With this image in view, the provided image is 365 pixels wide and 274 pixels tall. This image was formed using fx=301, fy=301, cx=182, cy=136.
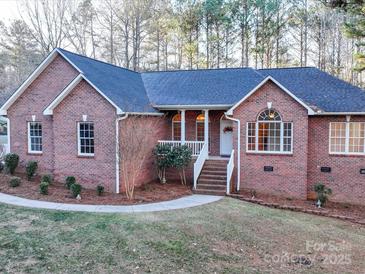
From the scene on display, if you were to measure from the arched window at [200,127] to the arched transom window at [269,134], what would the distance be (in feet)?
11.3

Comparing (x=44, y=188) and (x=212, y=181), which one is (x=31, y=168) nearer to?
(x=44, y=188)

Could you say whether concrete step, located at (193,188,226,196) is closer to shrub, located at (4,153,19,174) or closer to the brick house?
the brick house

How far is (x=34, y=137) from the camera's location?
15.4 metres

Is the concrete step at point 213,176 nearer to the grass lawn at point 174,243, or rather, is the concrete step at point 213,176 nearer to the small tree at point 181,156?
the small tree at point 181,156

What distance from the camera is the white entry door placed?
16.6 m

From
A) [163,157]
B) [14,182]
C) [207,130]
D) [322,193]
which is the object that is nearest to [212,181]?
[163,157]

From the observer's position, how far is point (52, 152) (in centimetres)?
1494

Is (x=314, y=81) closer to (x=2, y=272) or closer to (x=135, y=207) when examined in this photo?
(x=135, y=207)

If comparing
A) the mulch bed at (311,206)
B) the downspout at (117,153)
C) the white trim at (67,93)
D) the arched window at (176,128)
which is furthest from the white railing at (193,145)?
the white trim at (67,93)

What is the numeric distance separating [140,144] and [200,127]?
510 cm

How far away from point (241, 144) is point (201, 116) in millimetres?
3590

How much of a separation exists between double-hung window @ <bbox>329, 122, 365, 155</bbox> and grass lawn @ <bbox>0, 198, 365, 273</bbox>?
14.6 ft

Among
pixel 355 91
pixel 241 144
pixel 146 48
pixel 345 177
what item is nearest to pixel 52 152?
pixel 241 144

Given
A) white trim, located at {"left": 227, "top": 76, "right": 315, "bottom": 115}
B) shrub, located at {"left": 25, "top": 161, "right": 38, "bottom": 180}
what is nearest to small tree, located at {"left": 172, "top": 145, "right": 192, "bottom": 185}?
white trim, located at {"left": 227, "top": 76, "right": 315, "bottom": 115}
